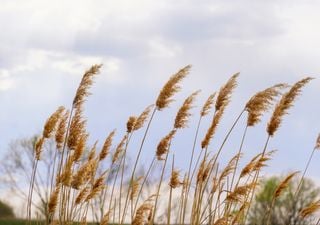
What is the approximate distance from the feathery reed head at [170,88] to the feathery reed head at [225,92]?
0.37 meters

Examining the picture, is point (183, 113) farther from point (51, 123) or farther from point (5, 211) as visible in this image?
point (5, 211)

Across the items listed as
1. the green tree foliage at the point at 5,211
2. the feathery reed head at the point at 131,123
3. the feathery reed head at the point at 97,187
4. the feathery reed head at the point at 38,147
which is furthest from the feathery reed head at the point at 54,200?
the green tree foliage at the point at 5,211

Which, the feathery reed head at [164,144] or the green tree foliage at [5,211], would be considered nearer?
the feathery reed head at [164,144]

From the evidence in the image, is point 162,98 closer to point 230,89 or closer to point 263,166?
point 230,89

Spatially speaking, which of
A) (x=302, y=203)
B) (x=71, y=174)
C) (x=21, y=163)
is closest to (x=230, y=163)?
(x=71, y=174)

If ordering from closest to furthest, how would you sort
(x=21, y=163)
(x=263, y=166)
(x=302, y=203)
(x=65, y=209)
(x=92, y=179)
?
(x=263, y=166), (x=65, y=209), (x=92, y=179), (x=302, y=203), (x=21, y=163)

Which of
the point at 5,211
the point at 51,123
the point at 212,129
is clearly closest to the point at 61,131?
the point at 51,123

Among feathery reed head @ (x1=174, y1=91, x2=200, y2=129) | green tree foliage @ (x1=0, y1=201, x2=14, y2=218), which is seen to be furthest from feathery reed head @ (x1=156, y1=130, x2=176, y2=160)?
green tree foliage @ (x1=0, y1=201, x2=14, y2=218)

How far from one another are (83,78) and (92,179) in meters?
1.00

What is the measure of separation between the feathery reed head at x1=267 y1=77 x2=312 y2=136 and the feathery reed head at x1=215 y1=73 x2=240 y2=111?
0.42 metres

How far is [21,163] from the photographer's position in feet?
132

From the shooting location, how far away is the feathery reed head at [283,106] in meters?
5.54

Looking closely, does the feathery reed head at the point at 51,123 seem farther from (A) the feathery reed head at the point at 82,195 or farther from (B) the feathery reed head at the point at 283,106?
(B) the feathery reed head at the point at 283,106

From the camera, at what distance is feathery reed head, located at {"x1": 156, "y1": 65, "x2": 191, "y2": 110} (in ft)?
18.6
